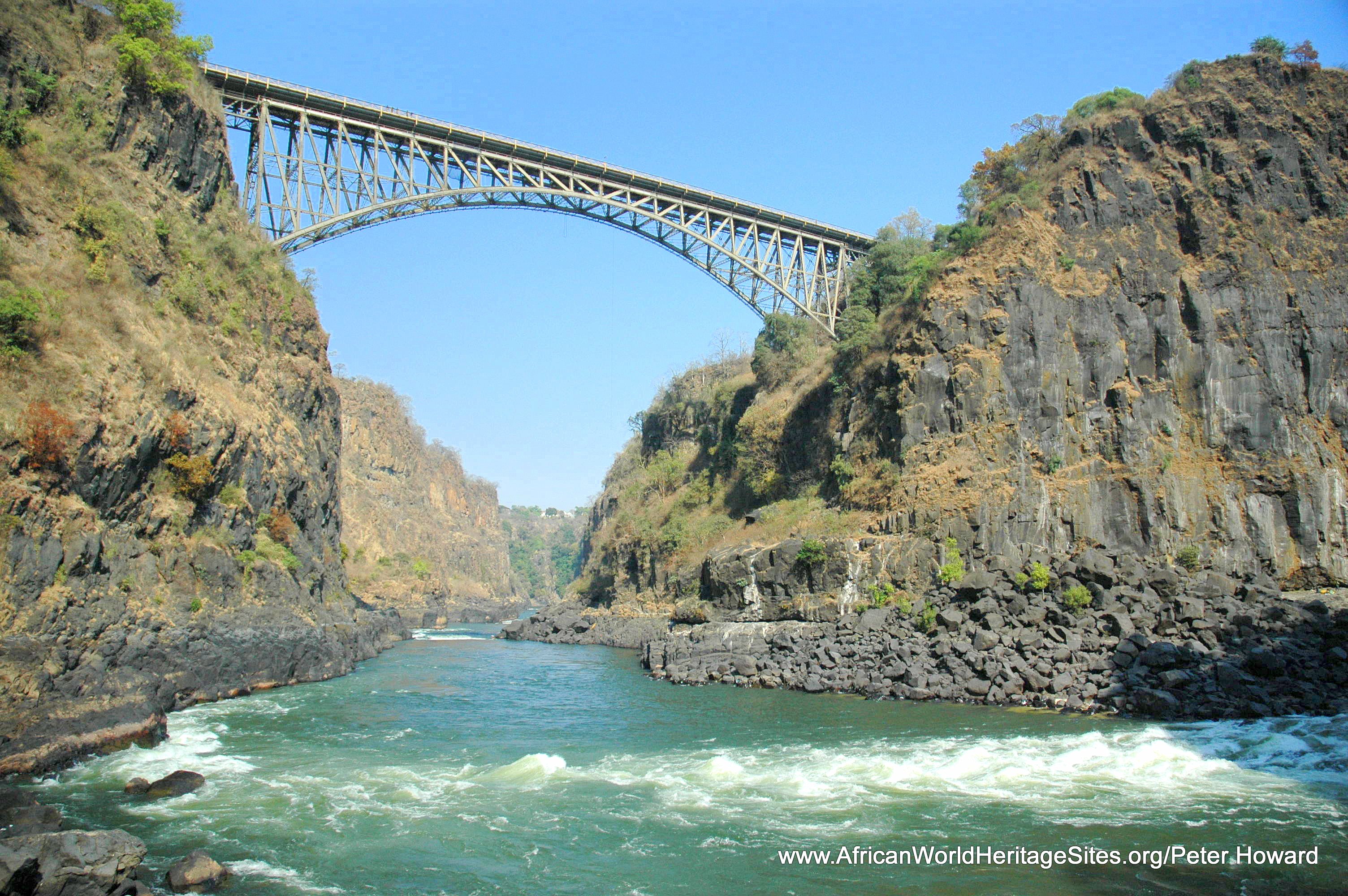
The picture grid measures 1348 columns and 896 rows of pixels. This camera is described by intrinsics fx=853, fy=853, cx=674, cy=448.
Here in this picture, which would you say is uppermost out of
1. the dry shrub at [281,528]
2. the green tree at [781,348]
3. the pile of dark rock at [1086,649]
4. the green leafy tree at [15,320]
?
the green tree at [781,348]

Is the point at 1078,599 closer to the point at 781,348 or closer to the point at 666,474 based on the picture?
the point at 781,348

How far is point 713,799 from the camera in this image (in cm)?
1365

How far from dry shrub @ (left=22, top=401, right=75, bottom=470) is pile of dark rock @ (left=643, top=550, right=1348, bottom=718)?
17656 millimetres

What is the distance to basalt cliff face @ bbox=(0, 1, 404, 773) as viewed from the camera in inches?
635

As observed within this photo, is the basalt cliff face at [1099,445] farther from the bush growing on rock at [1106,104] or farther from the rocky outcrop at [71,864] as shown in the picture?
the rocky outcrop at [71,864]

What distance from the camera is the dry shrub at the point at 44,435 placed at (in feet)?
55.2

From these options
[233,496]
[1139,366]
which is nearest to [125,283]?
[233,496]

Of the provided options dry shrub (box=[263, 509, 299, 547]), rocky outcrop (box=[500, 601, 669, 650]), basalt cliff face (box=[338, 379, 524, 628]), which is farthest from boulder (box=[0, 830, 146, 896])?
basalt cliff face (box=[338, 379, 524, 628])

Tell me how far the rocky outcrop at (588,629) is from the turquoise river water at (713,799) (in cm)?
1961

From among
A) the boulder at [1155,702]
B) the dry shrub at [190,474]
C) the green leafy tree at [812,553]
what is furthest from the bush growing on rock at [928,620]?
the dry shrub at [190,474]

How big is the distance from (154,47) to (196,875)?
28.0 meters

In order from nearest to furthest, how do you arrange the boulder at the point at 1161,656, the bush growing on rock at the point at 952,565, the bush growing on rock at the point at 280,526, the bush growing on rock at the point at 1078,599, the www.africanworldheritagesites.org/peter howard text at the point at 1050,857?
the www.africanworldheritagesites.org/peter howard text at the point at 1050,857, the boulder at the point at 1161,656, the bush growing on rock at the point at 1078,599, the bush growing on rock at the point at 952,565, the bush growing on rock at the point at 280,526

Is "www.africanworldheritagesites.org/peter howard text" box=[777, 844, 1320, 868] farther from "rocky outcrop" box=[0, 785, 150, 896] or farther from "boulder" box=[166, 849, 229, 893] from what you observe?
"rocky outcrop" box=[0, 785, 150, 896]

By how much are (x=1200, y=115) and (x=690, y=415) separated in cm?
3505
